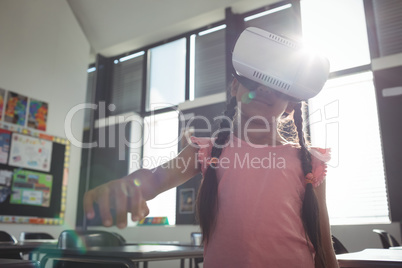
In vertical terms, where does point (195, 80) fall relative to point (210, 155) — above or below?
above

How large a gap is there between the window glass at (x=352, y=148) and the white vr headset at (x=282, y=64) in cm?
304

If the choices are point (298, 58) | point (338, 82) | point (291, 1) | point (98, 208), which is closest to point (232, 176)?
point (298, 58)

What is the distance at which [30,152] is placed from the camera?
4.84m

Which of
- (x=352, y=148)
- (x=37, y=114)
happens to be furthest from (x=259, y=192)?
(x=37, y=114)

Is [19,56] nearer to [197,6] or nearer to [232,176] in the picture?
[197,6]

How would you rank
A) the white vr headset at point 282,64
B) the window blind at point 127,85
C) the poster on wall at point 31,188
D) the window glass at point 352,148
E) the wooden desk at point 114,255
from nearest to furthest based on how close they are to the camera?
the white vr headset at point 282,64, the wooden desk at point 114,255, the window glass at point 352,148, the poster on wall at point 31,188, the window blind at point 127,85

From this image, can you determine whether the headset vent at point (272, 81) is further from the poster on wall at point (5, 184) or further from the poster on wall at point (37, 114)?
the poster on wall at point (37, 114)

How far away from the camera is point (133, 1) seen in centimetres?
529

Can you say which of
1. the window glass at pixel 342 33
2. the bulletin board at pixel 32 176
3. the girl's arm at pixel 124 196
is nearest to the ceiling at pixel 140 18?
the window glass at pixel 342 33

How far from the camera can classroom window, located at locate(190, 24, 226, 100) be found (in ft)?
16.7

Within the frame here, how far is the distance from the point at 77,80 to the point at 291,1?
327cm

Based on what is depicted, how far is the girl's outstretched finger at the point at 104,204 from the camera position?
1.30 ft

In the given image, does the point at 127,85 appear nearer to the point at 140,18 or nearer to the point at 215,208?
the point at 140,18

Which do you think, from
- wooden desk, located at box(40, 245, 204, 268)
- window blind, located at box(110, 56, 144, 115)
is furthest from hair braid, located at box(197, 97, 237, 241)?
window blind, located at box(110, 56, 144, 115)
